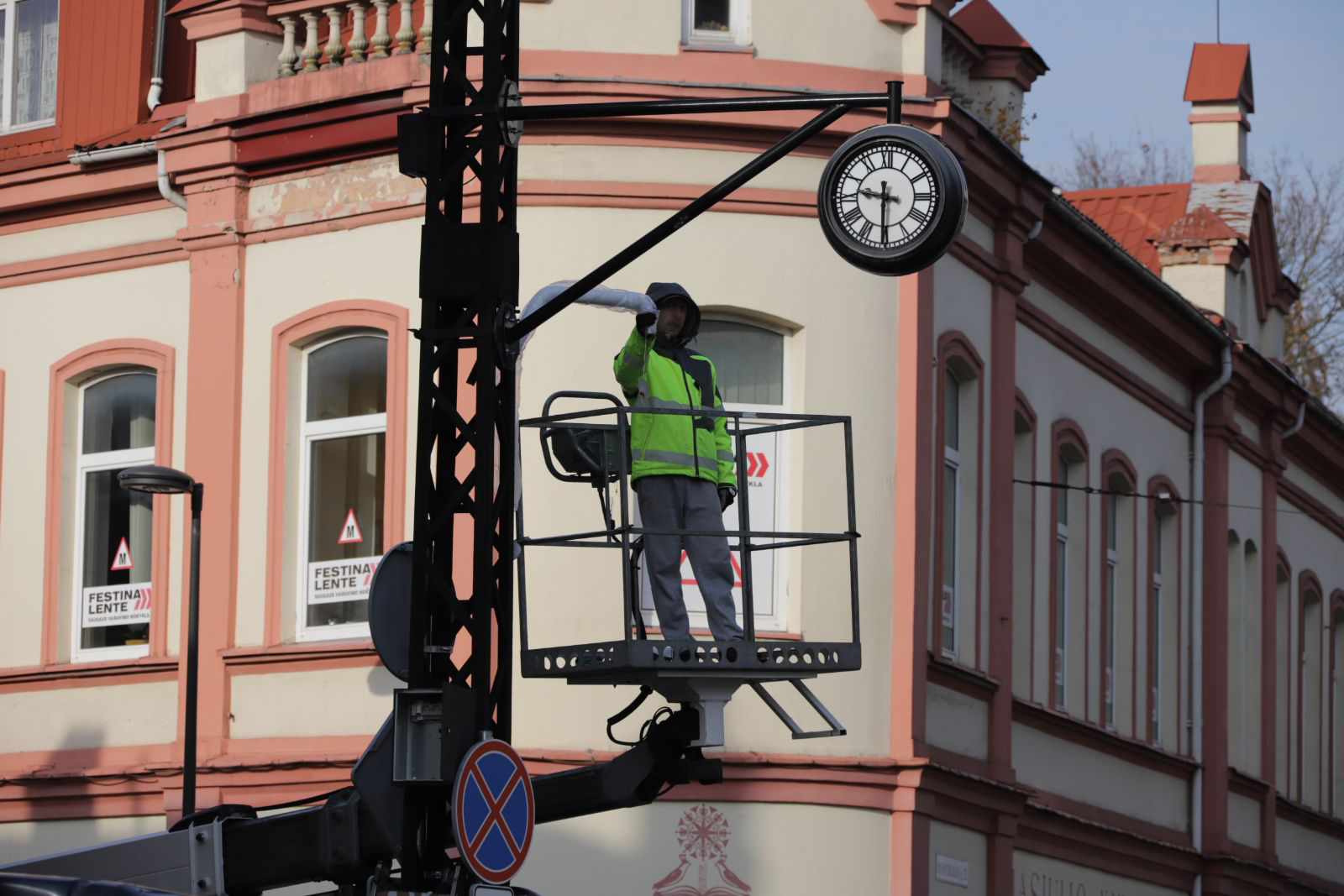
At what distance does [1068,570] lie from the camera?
84.0 feet

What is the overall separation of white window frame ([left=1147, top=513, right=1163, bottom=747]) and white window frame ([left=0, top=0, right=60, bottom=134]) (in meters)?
11.5

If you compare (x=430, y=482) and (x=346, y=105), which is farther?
(x=346, y=105)

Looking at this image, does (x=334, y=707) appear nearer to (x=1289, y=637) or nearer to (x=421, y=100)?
(x=421, y=100)

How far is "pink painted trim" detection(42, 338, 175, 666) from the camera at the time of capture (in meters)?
21.7

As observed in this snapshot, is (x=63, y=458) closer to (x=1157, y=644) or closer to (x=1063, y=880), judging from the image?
(x=1063, y=880)

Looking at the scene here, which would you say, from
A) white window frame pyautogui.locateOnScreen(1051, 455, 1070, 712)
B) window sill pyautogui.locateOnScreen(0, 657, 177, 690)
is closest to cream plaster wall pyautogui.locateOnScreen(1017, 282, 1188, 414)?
white window frame pyautogui.locateOnScreen(1051, 455, 1070, 712)

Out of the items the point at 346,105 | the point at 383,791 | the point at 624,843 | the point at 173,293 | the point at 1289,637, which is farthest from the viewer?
the point at 1289,637

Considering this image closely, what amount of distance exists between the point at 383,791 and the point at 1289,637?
21.5m

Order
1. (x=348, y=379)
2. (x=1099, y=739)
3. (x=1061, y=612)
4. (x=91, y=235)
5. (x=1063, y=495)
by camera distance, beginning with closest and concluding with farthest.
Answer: (x=348, y=379) → (x=91, y=235) → (x=1099, y=739) → (x=1061, y=612) → (x=1063, y=495)

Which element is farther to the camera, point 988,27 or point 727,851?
point 988,27

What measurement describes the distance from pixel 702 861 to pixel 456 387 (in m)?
7.00

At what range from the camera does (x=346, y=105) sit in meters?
20.6

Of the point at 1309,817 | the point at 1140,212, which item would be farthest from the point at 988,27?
the point at 1309,817

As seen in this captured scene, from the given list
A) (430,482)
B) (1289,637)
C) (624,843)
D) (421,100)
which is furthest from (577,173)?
(1289,637)
